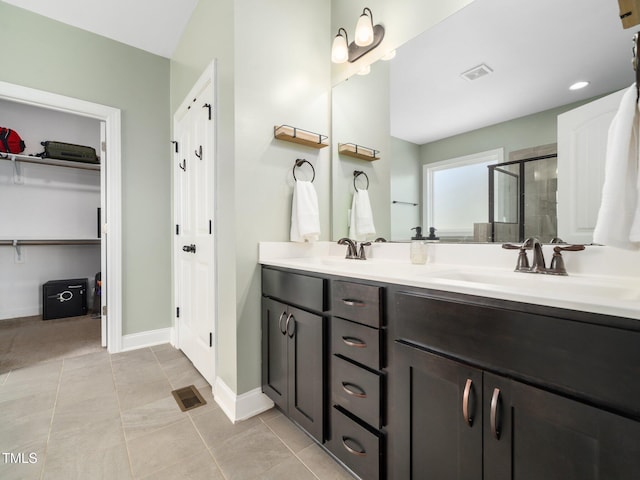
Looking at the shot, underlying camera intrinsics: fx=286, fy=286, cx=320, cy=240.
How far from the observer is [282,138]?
1.75m

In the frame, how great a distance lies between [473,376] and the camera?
77 cm

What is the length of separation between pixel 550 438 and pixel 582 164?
36.6 inches

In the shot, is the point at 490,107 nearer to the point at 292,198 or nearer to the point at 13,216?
the point at 292,198

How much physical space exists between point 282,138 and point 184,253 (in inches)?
53.5

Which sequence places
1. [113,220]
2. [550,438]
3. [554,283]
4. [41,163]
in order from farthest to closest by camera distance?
1. [41,163]
2. [113,220]
3. [554,283]
4. [550,438]

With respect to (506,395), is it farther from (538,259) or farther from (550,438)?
(538,259)

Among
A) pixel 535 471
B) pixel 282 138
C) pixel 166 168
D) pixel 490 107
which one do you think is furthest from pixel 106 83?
pixel 535 471

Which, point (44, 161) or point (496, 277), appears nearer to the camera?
point (496, 277)

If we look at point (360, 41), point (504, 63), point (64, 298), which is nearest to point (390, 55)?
point (360, 41)

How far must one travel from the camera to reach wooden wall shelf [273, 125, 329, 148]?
66.9 inches

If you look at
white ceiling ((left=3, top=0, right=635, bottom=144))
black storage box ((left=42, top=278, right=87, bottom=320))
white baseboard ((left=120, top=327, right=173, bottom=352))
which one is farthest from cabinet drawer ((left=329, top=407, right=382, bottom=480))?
black storage box ((left=42, top=278, right=87, bottom=320))

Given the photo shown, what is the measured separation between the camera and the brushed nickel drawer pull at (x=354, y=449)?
1.07 metres

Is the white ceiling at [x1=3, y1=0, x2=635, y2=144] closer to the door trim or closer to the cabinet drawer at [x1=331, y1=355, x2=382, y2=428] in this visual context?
the cabinet drawer at [x1=331, y1=355, x2=382, y2=428]

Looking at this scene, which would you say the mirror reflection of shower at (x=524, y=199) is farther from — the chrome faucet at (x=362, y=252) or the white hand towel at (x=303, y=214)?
the white hand towel at (x=303, y=214)
